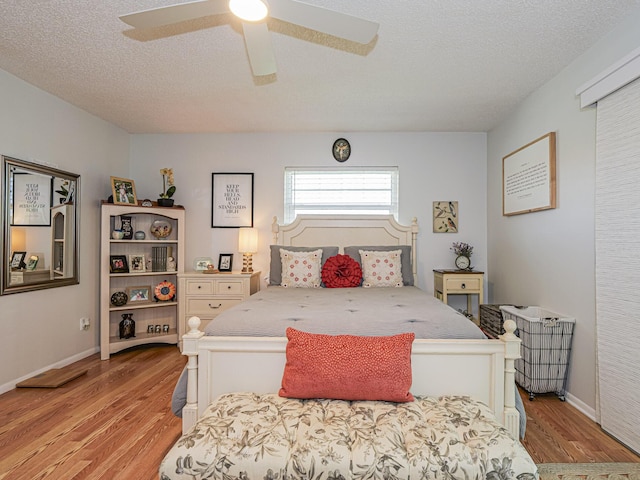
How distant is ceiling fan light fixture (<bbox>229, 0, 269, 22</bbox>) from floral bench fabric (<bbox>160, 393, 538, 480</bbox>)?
1.75m

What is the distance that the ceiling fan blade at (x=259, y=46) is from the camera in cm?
172

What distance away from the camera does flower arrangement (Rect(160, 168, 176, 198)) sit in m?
4.03

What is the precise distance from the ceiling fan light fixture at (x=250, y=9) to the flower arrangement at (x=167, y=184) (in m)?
2.82

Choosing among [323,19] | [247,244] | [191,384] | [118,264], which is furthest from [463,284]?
[118,264]

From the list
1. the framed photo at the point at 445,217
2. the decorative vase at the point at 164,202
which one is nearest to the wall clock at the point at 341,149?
the framed photo at the point at 445,217

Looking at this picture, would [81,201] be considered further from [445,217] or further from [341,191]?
[445,217]

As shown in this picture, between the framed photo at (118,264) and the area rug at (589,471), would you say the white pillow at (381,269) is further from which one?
the framed photo at (118,264)

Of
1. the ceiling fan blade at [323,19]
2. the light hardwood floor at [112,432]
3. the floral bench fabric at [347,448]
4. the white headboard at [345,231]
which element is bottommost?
the light hardwood floor at [112,432]

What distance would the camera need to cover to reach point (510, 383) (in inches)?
71.7

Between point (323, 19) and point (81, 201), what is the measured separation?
3.13 m

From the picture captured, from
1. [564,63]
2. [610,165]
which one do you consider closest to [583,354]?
[610,165]

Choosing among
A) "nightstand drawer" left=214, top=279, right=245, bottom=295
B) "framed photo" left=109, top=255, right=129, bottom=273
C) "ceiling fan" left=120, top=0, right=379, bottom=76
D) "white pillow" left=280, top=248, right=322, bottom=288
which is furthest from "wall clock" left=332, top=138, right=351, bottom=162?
"framed photo" left=109, top=255, right=129, bottom=273

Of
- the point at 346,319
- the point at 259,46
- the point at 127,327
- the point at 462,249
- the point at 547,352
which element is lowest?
A: the point at 127,327

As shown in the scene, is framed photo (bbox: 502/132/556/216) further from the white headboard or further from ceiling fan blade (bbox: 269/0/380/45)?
ceiling fan blade (bbox: 269/0/380/45)
